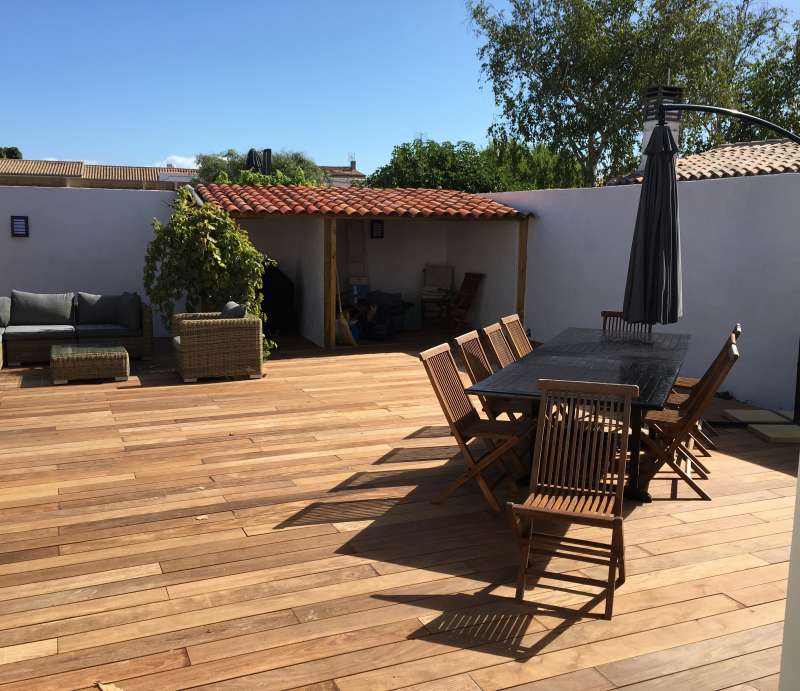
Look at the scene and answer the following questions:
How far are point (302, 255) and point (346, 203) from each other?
1762 millimetres

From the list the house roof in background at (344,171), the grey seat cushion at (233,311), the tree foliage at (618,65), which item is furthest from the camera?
the house roof in background at (344,171)

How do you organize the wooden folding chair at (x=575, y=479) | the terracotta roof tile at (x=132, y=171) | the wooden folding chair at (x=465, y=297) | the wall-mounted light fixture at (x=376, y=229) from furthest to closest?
the terracotta roof tile at (x=132, y=171), the wall-mounted light fixture at (x=376, y=229), the wooden folding chair at (x=465, y=297), the wooden folding chair at (x=575, y=479)

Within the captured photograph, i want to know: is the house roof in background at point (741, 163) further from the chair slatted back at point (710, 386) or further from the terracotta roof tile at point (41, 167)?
the terracotta roof tile at point (41, 167)

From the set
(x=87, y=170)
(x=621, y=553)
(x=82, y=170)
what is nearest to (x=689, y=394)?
(x=621, y=553)

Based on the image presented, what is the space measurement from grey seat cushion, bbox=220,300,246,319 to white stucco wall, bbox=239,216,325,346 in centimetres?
232

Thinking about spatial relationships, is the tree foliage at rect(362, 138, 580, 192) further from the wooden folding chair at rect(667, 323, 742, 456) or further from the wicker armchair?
the wooden folding chair at rect(667, 323, 742, 456)

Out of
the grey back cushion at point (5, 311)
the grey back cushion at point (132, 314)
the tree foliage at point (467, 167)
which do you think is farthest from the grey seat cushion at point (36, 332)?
the tree foliage at point (467, 167)

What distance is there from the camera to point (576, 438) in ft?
13.0

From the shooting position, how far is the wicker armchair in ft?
29.2

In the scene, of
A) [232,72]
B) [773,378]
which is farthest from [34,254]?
[232,72]

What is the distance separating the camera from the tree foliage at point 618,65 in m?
24.7

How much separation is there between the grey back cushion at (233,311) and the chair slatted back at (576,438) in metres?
6.08

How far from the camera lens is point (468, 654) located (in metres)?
3.17

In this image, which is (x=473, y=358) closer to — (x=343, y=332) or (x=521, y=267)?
(x=343, y=332)
